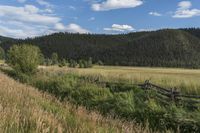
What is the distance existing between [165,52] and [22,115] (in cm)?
16137

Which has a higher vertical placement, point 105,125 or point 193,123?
point 105,125

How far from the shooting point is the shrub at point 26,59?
40062 millimetres

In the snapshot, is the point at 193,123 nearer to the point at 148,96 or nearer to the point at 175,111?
the point at 175,111

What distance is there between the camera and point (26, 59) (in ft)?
132

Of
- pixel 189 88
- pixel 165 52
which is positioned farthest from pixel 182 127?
pixel 165 52

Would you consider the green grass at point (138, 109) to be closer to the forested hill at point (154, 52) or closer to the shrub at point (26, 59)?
the shrub at point (26, 59)

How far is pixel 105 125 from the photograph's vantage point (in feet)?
21.3

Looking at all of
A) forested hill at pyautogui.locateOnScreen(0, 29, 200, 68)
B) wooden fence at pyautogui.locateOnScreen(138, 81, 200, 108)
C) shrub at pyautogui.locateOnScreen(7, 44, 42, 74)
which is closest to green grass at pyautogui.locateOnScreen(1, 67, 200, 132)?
wooden fence at pyautogui.locateOnScreen(138, 81, 200, 108)

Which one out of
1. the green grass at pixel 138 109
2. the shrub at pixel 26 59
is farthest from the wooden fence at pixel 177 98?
the shrub at pixel 26 59

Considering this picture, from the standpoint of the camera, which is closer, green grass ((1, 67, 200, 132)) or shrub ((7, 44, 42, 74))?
green grass ((1, 67, 200, 132))

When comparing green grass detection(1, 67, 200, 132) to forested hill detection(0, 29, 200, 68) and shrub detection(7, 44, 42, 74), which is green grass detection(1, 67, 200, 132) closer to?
shrub detection(7, 44, 42, 74)

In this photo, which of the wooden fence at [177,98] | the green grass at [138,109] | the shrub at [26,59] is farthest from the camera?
the shrub at [26,59]

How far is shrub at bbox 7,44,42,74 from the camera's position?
40062mm

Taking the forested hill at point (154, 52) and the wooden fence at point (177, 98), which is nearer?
the wooden fence at point (177, 98)
